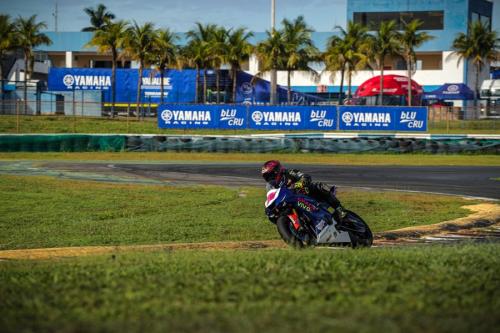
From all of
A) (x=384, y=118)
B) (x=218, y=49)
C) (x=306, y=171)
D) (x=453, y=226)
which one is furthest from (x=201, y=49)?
(x=453, y=226)

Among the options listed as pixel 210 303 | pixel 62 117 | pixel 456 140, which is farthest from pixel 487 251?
pixel 62 117

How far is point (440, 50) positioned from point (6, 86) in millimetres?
44985

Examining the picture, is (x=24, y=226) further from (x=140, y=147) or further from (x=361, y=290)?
(x=140, y=147)

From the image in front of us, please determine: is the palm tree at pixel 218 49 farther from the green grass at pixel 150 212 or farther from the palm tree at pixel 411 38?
the green grass at pixel 150 212

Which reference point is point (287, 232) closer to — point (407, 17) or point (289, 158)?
point (289, 158)

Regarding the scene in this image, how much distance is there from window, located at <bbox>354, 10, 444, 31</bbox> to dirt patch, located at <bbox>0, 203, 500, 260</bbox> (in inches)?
2763

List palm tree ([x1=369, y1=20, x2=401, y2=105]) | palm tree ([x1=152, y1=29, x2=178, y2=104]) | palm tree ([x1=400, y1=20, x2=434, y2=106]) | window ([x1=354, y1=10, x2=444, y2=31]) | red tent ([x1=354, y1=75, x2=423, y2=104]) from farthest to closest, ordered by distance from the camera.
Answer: window ([x1=354, y1=10, x2=444, y2=31]), red tent ([x1=354, y1=75, x2=423, y2=104]), palm tree ([x1=369, y1=20, x2=401, y2=105]), palm tree ([x1=400, y1=20, x2=434, y2=106]), palm tree ([x1=152, y1=29, x2=178, y2=104])

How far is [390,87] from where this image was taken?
2857 inches

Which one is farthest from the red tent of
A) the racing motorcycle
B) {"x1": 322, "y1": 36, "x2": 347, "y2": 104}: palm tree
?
the racing motorcycle

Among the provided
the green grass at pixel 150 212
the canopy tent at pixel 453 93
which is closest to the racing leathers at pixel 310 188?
the green grass at pixel 150 212

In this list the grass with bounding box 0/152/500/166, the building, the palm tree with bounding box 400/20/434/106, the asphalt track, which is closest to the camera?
the asphalt track

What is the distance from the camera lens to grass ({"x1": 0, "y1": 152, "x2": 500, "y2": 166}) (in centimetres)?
3416

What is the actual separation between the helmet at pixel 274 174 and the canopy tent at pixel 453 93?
67304 mm

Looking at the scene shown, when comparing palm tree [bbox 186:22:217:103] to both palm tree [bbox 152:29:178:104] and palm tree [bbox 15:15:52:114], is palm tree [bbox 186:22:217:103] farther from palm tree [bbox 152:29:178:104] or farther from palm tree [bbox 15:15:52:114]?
palm tree [bbox 15:15:52:114]
